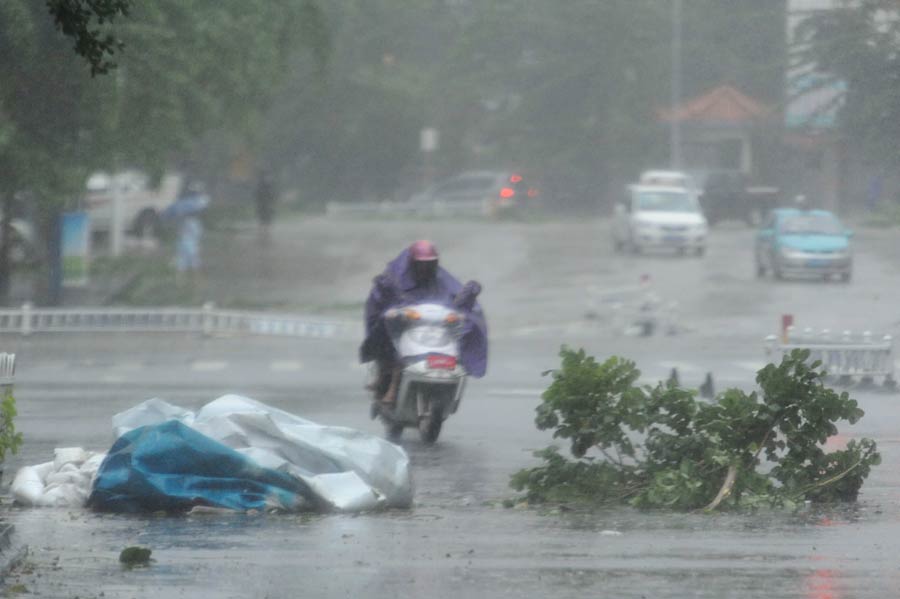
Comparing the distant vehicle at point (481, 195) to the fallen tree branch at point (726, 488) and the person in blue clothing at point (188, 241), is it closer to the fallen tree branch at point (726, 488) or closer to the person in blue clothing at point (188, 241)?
the person in blue clothing at point (188, 241)

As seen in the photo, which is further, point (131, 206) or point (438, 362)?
point (131, 206)

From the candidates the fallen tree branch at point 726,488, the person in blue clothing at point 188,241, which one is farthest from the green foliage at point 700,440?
the person in blue clothing at point 188,241

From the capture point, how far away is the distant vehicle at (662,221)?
45.8 m

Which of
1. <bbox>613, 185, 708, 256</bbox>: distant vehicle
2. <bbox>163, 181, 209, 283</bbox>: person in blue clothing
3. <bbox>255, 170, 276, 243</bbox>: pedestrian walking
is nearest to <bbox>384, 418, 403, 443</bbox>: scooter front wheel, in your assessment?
<bbox>163, 181, 209, 283</bbox>: person in blue clothing

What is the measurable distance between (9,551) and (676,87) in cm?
5570

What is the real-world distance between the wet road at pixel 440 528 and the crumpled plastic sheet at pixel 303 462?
0.20m

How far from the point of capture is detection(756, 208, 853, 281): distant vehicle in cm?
3888

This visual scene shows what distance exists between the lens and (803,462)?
1073cm

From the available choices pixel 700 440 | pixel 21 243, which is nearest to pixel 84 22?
pixel 700 440

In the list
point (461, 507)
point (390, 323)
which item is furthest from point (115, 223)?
point (461, 507)

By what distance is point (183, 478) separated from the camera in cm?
1035

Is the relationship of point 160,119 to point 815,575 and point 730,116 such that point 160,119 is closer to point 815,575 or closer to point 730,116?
point 815,575

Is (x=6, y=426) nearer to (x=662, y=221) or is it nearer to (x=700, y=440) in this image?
(x=700, y=440)

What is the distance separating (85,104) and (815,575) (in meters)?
25.0
